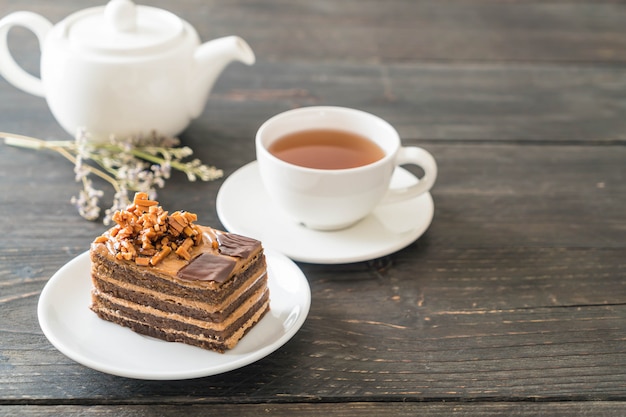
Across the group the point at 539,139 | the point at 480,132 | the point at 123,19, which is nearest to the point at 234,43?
the point at 123,19

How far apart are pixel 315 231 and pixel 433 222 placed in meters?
0.23

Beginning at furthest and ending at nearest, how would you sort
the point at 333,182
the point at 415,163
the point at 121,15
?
the point at 121,15, the point at 415,163, the point at 333,182

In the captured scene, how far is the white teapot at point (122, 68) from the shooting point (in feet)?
4.79

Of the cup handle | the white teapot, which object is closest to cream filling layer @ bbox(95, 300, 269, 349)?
the cup handle

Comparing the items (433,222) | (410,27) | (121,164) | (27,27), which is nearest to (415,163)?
(433,222)

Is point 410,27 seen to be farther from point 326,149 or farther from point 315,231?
point 315,231

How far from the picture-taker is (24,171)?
1.52m

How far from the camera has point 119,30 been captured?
1488 millimetres

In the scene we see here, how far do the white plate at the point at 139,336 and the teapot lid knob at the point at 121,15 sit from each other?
0.52m

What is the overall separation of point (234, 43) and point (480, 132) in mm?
592

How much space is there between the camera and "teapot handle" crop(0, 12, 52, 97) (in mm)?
1535

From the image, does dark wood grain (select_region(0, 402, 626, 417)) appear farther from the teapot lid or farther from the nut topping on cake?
the teapot lid

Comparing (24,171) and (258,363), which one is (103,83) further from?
(258,363)

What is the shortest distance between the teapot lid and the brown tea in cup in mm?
329
